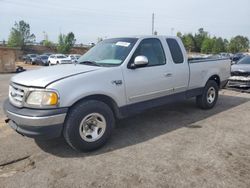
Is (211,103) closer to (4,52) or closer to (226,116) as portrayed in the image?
(226,116)

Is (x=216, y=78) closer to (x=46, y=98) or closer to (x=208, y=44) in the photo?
(x=46, y=98)

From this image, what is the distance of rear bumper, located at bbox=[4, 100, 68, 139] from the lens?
10.9 feet

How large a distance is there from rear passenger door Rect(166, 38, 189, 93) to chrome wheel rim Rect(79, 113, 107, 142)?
192cm

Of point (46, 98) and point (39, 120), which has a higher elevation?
point (46, 98)

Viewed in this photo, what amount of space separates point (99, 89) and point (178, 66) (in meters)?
2.13

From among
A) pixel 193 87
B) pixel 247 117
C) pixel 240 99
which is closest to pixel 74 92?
pixel 193 87

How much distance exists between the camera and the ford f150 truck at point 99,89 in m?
3.42

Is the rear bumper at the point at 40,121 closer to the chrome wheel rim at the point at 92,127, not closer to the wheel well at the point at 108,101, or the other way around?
the chrome wheel rim at the point at 92,127

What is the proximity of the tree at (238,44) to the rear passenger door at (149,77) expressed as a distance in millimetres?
82638

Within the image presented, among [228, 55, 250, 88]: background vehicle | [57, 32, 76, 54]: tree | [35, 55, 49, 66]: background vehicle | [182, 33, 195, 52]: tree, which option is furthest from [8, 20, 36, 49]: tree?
[228, 55, 250, 88]: background vehicle

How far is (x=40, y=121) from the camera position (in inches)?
131

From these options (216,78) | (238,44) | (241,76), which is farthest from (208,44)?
(216,78)

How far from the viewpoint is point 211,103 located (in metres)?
6.45

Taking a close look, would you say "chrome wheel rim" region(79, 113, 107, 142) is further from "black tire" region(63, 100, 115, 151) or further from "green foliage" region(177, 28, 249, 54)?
"green foliage" region(177, 28, 249, 54)
